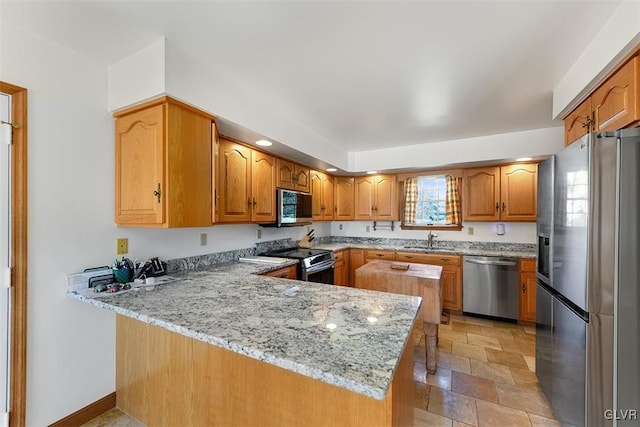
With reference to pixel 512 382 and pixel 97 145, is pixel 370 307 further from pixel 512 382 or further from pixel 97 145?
pixel 97 145

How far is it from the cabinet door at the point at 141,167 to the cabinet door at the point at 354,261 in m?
3.17

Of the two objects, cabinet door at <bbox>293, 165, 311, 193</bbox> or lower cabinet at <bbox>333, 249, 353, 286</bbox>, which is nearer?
cabinet door at <bbox>293, 165, 311, 193</bbox>

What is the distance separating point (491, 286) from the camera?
3.48 m

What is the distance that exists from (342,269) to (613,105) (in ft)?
10.8

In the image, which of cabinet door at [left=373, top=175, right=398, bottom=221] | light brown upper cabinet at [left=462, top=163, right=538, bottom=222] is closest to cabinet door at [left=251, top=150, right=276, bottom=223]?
cabinet door at [left=373, top=175, right=398, bottom=221]

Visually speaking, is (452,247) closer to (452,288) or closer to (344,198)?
(452,288)

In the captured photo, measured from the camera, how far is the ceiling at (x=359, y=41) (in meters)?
1.37

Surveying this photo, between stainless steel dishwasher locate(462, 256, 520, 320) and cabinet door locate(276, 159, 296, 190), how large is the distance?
2.54 metres

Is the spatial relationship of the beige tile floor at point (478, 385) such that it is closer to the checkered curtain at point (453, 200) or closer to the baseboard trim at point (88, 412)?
the baseboard trim at point (88, 412)

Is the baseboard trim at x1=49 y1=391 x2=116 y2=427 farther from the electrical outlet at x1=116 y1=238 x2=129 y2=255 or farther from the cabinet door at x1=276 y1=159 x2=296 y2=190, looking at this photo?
the cabinet door at x1=276 y1=159 x2=296 y2=190

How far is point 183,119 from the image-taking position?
181 centimetres

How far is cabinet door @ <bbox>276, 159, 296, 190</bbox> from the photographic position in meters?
3.20

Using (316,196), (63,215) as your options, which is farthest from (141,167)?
(316,196)

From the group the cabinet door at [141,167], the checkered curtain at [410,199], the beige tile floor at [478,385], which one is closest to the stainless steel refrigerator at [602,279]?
the beige tile floor at [478,385]
